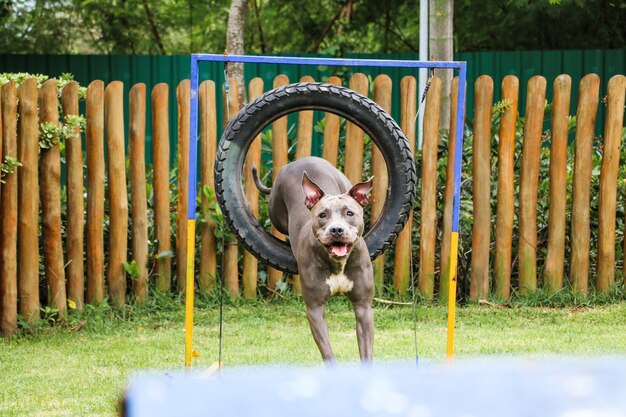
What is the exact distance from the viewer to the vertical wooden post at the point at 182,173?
25.3 feet

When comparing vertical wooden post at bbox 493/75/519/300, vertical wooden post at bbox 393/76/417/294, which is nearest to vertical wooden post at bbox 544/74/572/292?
vertical wooden post at bbox 493/75/519/300

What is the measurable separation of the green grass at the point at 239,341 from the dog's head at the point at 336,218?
1352 millimetres

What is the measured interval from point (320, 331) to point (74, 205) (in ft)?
9.29

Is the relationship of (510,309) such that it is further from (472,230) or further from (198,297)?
(198,297)

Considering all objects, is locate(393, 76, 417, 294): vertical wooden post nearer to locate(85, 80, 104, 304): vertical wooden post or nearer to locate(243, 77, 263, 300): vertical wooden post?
locate(243, 77, 263, 300): vertical wooden post

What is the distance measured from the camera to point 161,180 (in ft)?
25.2

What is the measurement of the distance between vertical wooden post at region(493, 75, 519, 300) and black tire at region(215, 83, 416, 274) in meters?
2.25

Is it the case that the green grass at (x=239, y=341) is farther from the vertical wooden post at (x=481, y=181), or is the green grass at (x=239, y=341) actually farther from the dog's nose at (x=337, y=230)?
the dog's nose at (x=337, y=230)

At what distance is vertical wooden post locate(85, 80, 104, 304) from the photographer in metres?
7.45

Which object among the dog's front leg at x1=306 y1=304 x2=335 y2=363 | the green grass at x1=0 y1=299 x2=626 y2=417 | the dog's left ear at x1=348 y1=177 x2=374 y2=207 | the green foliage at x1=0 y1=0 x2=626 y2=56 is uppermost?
the green foliage at x1=0 y1=0 x2=626 y2=56

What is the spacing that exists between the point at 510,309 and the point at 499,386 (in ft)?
21.8

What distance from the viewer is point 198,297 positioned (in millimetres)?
7977

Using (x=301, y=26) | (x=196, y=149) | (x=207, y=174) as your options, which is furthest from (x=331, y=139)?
(x=301, y=26)

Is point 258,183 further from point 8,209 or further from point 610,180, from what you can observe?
point 610,180
